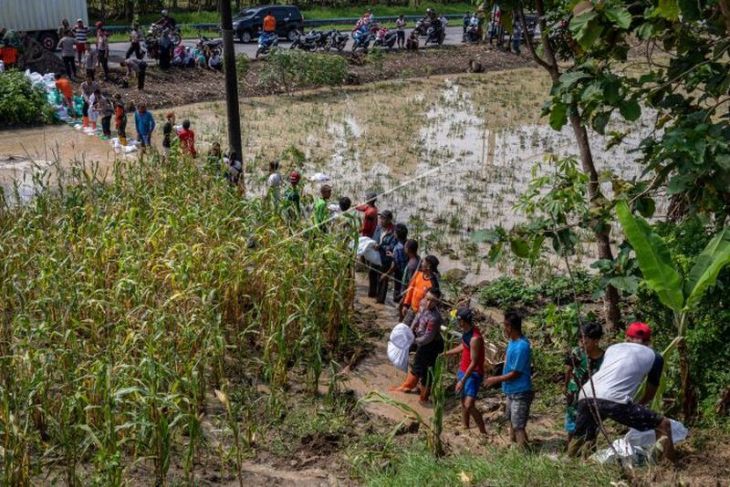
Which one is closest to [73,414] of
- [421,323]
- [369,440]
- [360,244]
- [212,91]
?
[369,440]

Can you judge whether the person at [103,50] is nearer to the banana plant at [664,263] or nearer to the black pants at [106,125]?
the black pants at [106,125]

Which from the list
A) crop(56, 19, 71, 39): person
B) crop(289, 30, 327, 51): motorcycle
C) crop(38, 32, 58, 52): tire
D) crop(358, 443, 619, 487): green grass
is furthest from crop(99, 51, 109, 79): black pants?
crop(358, 443, 619, 487): green grass

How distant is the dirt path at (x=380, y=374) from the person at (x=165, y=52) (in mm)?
14251

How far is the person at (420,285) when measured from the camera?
26.9ft

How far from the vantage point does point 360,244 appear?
979 cm

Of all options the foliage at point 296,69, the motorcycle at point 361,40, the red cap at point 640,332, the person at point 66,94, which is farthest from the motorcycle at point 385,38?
the red cap at point 640,332

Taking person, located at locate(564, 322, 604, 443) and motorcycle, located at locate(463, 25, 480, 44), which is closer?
person, located at locate(564, 322, 604, 443)

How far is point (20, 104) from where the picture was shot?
17.9 meters

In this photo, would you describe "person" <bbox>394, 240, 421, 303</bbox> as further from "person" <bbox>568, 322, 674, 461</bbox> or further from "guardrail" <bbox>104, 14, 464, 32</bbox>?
"guardrail" <bbox>104, 14, 464, 32</bbox>

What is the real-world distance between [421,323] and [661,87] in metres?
2.61

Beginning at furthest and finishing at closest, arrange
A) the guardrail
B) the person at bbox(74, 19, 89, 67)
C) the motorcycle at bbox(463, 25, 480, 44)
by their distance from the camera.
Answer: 1. the motorcycle at bbox(463, 25, 480, 44)
2. the guardrail
3. the person at bbox(74, 19, 89, 67)

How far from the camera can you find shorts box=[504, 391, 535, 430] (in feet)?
22.3

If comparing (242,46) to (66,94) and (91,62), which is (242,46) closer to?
(91,62)

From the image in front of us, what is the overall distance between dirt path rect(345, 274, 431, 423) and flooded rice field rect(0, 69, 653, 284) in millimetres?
1644
